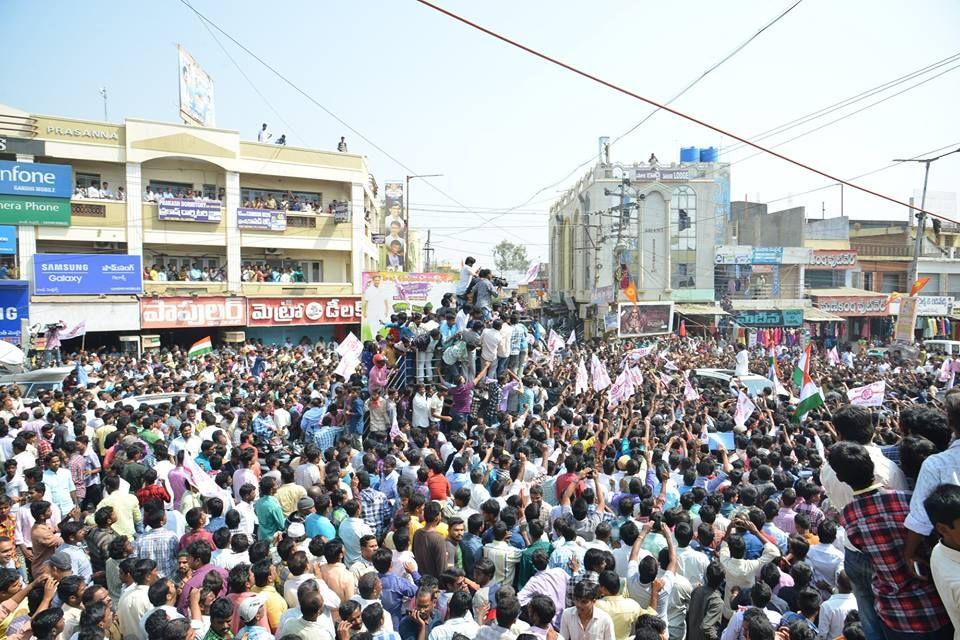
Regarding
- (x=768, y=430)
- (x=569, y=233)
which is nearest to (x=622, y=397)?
(x=768, y=430)

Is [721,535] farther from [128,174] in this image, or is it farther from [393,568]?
[128,174]

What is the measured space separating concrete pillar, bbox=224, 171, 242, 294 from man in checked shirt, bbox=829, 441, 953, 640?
2937 cm

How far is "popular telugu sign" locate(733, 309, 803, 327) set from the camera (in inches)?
1406

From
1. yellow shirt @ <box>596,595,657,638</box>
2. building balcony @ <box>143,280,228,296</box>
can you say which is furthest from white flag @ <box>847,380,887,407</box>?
building balcony @ <box>143,280,228,296</box>

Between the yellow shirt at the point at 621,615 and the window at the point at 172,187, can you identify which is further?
the window at the point at 172,187

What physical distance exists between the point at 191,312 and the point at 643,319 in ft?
62.6

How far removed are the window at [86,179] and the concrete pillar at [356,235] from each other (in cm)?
1100

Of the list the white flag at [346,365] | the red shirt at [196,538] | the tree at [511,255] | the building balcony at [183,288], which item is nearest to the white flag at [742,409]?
the white flag at [346,365]

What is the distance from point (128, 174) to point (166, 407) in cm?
2135

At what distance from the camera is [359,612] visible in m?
4.29

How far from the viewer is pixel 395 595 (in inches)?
192

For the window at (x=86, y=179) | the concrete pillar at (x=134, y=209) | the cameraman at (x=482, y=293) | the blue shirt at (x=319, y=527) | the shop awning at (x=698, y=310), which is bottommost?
the blue shirt at (x=319, y=527)

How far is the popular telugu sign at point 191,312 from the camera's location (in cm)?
2703

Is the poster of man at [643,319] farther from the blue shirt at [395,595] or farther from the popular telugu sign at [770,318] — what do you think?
the blue shirt at [395,595]
